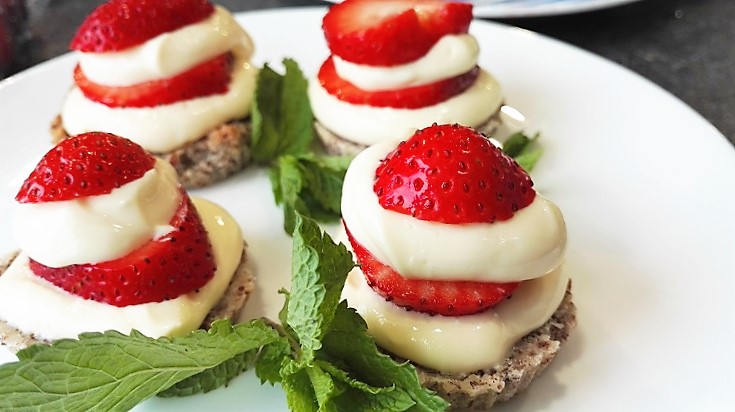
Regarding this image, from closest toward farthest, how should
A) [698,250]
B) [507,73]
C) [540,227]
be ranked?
[540,227]
[698,250]
[507,73]

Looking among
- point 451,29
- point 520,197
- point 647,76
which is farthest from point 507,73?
point 520,197

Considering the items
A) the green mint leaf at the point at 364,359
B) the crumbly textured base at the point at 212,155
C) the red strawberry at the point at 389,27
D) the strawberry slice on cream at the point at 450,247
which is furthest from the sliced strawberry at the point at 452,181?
the crumbly textured base at the point at 212,155

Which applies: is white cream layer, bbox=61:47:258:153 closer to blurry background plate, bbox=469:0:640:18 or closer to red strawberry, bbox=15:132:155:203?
red strawberry, bbox=15:132:155:203

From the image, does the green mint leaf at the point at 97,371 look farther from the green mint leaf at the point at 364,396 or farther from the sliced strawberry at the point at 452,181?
the sliced strawberry at the point at 452,181

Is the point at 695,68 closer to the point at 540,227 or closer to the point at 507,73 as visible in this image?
the point at 507,73

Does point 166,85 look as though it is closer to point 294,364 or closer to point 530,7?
point 294,364

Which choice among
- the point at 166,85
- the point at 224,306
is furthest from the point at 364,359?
the point at 166,85
